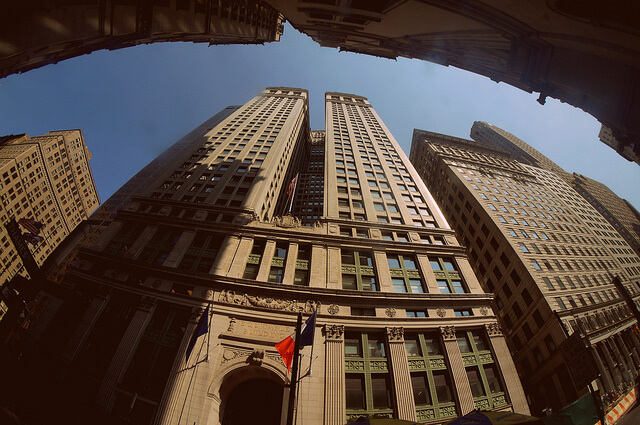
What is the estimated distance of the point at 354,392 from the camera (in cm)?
1847

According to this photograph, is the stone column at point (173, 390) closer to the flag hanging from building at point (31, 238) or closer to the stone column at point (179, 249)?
the stone column at point (179, 249)

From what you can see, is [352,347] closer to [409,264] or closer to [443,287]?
[409,264]

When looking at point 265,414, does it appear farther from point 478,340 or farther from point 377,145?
point 377,145

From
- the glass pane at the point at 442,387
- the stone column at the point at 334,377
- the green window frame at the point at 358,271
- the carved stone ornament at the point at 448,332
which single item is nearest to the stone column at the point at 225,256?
the stone column at the point at 334,377

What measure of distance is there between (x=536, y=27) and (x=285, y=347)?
67.3 ft

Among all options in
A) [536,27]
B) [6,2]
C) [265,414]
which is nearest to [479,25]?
[536,27]

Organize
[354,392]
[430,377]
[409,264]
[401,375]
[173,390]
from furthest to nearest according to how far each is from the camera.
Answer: [409,264], [430,377], [401,375], [354,392], [173,390]

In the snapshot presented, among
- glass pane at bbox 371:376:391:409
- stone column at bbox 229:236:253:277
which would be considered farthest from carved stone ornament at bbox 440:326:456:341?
stone column at bbox 229:236:253:277

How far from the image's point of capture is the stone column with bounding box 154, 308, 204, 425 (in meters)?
15.8

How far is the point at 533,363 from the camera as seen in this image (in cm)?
3106

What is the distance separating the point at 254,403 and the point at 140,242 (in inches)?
776

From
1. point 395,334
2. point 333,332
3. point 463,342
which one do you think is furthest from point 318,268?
point 463,342

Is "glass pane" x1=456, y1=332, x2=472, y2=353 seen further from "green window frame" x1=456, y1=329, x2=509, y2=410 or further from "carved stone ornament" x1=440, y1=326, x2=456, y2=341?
"carved stone ornament" x1=440, y1=326, x2=456, y2=341

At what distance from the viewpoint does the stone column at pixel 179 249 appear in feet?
81.3
